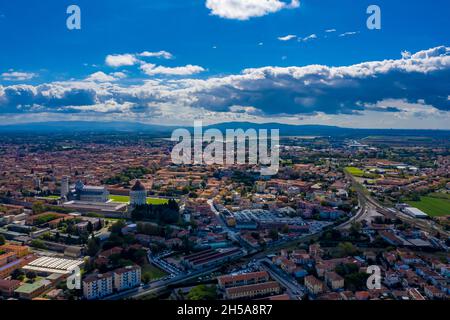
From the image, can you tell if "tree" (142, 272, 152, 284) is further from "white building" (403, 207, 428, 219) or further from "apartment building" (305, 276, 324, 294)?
"white building" (403, 207, 428, 219)

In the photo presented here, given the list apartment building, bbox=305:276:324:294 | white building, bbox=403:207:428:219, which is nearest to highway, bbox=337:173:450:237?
white building, bbox=403:207:428:219

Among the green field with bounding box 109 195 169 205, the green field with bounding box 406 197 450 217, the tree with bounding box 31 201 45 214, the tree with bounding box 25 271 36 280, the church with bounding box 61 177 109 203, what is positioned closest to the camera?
the tree with bounding box 25 271 36 280

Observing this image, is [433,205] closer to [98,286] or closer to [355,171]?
[355,171]

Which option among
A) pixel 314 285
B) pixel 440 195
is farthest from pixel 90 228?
pixel 440 195

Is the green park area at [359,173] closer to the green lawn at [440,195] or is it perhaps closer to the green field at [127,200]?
the green lawn at [440,195]
